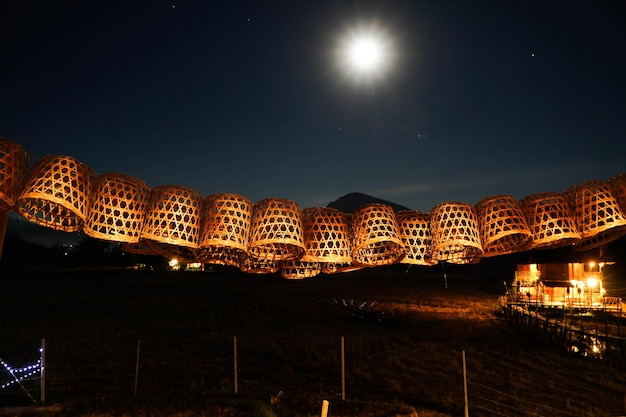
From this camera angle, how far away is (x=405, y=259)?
325 centimetres

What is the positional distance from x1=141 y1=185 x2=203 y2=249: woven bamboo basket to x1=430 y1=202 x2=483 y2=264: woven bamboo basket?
1.74 metres

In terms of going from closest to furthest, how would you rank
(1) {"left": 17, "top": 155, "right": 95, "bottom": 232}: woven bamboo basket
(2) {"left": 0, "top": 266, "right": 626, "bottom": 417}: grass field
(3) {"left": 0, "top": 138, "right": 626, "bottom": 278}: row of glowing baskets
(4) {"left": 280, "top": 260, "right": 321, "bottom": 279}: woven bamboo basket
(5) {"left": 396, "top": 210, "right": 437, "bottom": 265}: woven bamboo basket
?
(1) {"left": 17, "top": 155, "right": 95, "bottom": 232}: woven bamboo basket → (3) {"left": 0, "top": 138, "right": 626, "bottom": 278}: row of glowing baskets → (5) {"left": 396, "top": 210, "right": 437, "bottom": 265}: woven bamboo basket → (4) {"left": 280, "top": 260, "right": 321, "bottom": 279}: woven bamboo basket → (2) {"left": 0, "top": 266, "right": 626, "bottom": 417}: grass field

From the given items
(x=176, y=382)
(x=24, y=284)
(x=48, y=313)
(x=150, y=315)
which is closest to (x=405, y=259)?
(x=176, y=382)

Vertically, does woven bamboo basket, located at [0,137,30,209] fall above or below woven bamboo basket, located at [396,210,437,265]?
above

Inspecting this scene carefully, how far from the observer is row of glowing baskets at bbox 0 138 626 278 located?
2.46 m

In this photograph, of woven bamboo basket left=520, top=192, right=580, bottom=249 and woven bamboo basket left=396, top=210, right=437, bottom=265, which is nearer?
woven bamboo basket left=520, top=192, right=580, bottom=249

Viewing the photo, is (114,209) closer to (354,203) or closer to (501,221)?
(501,221)

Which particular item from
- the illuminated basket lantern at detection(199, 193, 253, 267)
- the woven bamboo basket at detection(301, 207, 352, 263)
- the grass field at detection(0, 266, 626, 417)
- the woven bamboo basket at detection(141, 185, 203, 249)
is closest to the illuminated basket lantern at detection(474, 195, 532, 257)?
the woven bamboo basket at detection(301, 207, 352, 263)

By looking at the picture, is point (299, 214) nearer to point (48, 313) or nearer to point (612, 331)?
point (612, 331)

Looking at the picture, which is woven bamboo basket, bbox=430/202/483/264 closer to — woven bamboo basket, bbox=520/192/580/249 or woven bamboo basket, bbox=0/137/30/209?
woven bamboo basket, bbox=520/192/580/249

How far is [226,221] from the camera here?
269cm

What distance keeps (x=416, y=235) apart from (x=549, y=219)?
0.96 m

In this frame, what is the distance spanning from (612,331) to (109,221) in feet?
50.0

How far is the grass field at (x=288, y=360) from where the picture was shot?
5.13m
